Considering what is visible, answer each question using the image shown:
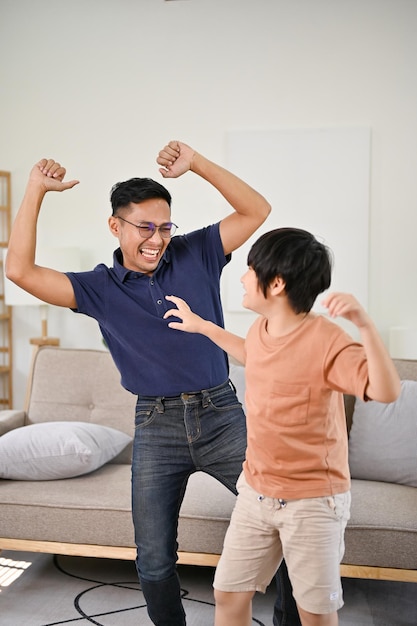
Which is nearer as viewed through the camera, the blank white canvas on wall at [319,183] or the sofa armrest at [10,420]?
the sofa armrest at [10,420]

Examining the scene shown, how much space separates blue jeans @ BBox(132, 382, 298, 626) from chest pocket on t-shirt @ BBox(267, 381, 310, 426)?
47cm

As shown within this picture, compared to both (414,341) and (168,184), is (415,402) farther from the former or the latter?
(168,184)

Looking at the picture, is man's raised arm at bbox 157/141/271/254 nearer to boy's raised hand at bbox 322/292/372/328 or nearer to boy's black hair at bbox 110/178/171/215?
boy's black hair at bbox 110/178/171/215

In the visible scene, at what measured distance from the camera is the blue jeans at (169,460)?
2238 millimetres

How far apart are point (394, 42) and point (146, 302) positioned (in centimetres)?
300

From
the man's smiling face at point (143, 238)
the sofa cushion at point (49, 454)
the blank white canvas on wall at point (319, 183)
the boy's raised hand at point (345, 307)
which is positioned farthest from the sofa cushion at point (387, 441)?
the boy's raised hand at point (345, 307)

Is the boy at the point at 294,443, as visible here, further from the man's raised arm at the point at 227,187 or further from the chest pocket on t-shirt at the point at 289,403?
the man's raised arm at the point at 227,187

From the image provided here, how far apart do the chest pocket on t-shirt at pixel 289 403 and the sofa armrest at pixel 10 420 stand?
79.2 inches

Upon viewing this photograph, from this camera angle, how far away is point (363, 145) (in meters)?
4.61

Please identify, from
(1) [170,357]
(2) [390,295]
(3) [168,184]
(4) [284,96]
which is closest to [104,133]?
(3) [168,184]

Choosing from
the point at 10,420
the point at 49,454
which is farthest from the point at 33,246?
the point at 10,420

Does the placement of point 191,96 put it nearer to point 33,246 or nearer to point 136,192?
point 136,192

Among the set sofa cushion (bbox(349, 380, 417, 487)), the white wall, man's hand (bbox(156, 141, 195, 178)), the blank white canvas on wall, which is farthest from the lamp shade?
man's hand (bbox(156, 141, 195, 178))

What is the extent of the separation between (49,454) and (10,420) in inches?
21.2
